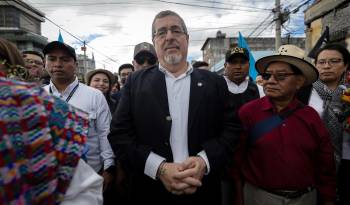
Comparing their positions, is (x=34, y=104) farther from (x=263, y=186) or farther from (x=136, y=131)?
(x=263, y=186)

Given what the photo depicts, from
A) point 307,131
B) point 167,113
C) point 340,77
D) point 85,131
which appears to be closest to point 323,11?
point 340,77

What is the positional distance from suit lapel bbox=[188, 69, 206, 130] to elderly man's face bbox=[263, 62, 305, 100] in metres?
0.67

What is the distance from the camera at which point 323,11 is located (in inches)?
371

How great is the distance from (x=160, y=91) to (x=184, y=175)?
25.2 inches

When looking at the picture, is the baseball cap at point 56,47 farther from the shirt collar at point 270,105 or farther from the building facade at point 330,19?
the building facade at point 330,19

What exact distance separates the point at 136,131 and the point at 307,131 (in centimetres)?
137

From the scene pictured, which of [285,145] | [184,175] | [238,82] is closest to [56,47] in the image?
[184,175]

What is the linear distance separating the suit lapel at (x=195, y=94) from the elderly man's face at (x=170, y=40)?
0.19 metres

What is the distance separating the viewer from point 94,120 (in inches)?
109

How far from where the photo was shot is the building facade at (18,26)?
28905 mm

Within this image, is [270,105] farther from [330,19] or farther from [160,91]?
[330,19]

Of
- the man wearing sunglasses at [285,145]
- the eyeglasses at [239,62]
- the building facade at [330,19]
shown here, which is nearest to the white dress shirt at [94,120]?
the man wearing sunglasses at [285,145]

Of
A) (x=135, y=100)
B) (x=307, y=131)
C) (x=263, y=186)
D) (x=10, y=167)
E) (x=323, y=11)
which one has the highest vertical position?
(x=323, y=11)

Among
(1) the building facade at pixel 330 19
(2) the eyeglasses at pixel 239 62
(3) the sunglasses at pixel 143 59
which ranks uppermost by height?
(1) the building facade at pixel 330 19
